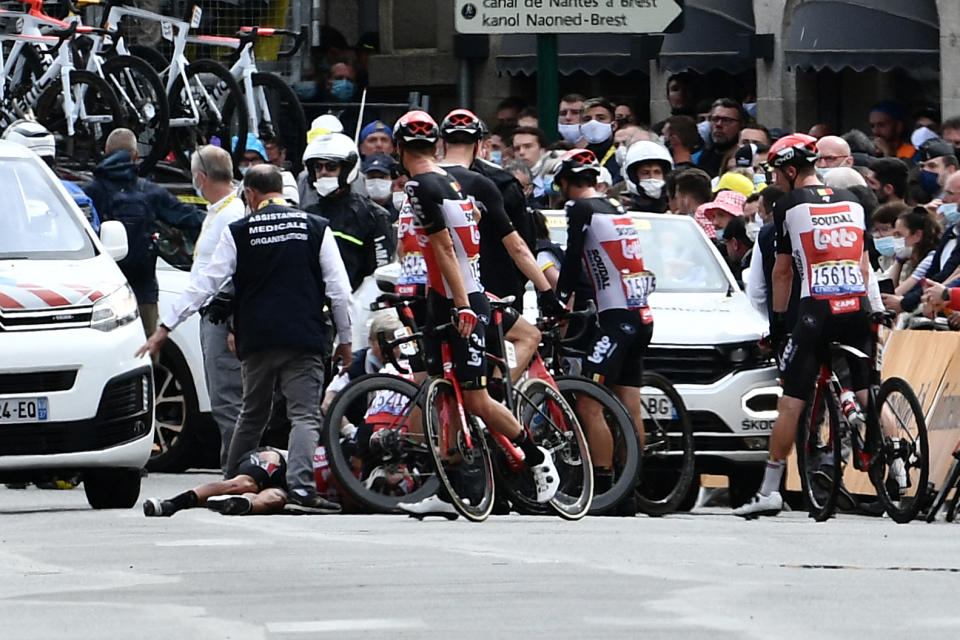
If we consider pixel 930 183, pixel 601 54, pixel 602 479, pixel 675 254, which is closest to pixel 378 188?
pixel 675 254

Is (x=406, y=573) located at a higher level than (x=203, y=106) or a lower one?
lower

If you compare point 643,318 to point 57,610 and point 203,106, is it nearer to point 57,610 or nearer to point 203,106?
point 57,610

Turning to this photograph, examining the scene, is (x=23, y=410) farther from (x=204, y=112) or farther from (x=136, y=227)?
(x=204, y=112)

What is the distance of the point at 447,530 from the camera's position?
1258 centimetres

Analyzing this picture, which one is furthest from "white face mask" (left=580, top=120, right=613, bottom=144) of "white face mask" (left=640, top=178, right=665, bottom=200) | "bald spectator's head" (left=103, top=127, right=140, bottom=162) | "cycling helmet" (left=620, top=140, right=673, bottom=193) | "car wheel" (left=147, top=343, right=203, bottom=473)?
"car wheel" (left=147, top=343, right=203, bottom=473)

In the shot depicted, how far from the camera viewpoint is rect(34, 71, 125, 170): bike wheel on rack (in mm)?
22438

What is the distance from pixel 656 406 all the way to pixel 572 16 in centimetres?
600

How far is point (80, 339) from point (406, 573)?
4.02 m

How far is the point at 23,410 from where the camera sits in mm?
14000

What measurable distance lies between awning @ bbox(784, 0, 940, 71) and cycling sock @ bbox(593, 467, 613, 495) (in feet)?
44.4

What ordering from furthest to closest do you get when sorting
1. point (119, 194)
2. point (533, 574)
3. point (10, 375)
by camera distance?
point (119, 194) < point (10, 375) < point (533, 574)

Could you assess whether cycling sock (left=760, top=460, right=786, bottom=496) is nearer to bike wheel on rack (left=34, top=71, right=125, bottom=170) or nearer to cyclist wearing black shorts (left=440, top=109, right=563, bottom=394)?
cyclist wearing black shorts (left=440, top=109, right=563, bottom=394)

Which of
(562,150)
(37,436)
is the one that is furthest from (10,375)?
(562,150)

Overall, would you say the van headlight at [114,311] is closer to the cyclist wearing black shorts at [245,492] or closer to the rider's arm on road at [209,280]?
the rider's arm on road at [209,280]
